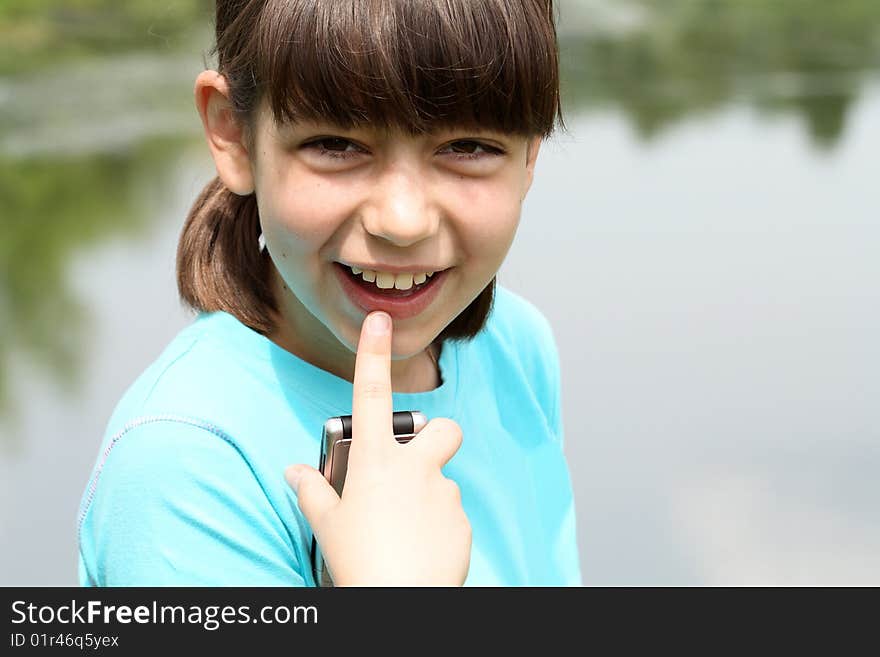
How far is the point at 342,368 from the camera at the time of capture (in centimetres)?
76

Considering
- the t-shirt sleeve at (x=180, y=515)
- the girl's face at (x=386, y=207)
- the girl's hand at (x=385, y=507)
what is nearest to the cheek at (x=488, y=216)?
the girl's face at (x=386, y=207)

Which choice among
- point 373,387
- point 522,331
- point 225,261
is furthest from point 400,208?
point 522,331

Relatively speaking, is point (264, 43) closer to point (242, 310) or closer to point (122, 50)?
point (242, 310)

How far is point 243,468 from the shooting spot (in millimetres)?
651

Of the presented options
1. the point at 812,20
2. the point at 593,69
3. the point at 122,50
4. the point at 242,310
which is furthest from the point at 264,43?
the point at 812,20

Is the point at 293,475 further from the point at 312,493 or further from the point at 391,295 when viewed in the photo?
the point at 391,295

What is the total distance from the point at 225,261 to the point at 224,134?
11 centimetres

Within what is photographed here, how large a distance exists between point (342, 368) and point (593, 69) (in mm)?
2179

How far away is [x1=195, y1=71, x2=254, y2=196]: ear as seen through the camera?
0.70 m

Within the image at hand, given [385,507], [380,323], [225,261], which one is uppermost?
[225,261]

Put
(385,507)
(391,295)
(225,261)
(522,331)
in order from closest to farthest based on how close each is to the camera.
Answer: (385,507) < (391,295) < (225,261) < (522,331)

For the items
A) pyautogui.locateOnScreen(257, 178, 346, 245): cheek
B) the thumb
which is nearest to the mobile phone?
the thumb

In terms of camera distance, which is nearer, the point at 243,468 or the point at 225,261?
the point at 243,468

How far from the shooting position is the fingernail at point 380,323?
A: 2.10 ft
